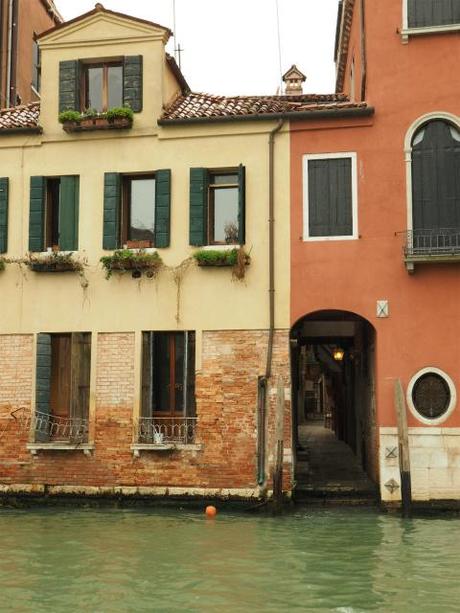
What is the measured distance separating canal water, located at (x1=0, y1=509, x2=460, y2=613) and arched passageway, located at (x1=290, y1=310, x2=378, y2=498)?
1200 millimetres

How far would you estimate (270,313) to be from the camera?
42.5 ft

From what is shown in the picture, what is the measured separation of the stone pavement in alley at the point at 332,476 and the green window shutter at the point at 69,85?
725cm

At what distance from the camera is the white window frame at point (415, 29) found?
498 inches

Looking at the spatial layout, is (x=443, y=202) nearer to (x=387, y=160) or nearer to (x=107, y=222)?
(x=387, y=160)

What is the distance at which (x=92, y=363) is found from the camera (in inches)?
527

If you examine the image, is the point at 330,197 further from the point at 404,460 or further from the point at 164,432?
the point at 164,432

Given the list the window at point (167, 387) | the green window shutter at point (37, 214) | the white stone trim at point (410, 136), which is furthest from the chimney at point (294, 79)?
the window at point (167, 387)

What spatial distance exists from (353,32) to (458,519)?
875 cm

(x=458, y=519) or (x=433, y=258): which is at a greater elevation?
(x=433, y=258)

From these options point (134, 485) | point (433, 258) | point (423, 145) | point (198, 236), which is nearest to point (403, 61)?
point (423, 145)

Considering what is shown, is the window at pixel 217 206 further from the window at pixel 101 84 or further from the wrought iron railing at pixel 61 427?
the wrought iron railing at pixel 61 427

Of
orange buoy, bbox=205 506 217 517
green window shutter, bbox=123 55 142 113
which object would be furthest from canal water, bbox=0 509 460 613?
green window shutter, bbox=123 55 142 113

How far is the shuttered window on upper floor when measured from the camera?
12.7 m

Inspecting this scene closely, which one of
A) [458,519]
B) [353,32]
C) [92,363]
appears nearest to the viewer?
[458,519]
